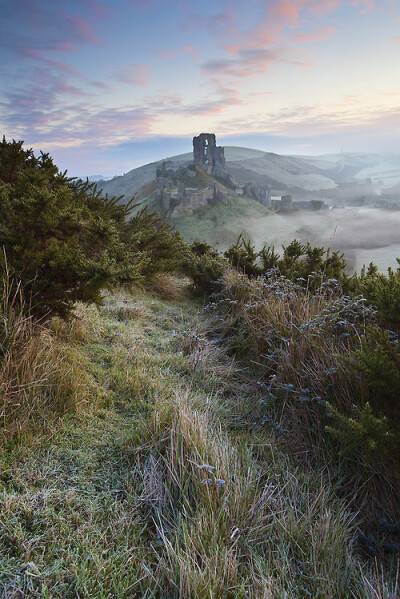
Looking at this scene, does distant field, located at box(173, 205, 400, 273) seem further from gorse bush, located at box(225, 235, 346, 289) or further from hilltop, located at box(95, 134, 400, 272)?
gorse bush, located at box(225, 235, 346, 289)

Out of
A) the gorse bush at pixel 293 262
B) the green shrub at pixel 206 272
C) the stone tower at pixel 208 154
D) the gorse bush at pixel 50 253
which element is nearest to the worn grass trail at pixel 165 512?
the gorse bush at pixel 50 253

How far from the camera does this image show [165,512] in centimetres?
174

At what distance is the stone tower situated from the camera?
308ft

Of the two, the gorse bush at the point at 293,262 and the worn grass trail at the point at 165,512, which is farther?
the gorse bush at the point at 293,262

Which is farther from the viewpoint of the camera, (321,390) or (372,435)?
(321,390)

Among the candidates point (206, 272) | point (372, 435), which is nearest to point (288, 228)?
point (206, 272)

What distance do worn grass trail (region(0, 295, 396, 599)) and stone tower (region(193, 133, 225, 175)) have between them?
101 m

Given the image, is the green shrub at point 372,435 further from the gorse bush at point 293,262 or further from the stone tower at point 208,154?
the stone tower at point 208,154

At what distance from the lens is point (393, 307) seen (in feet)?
7.98

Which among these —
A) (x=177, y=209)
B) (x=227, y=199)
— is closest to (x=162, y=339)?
(x=177, y=209)

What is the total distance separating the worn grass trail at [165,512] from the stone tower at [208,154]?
100522 mm

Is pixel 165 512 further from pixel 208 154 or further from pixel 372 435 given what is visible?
pixel 208 154

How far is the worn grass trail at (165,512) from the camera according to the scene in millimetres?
1395

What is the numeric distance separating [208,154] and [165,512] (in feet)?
339
